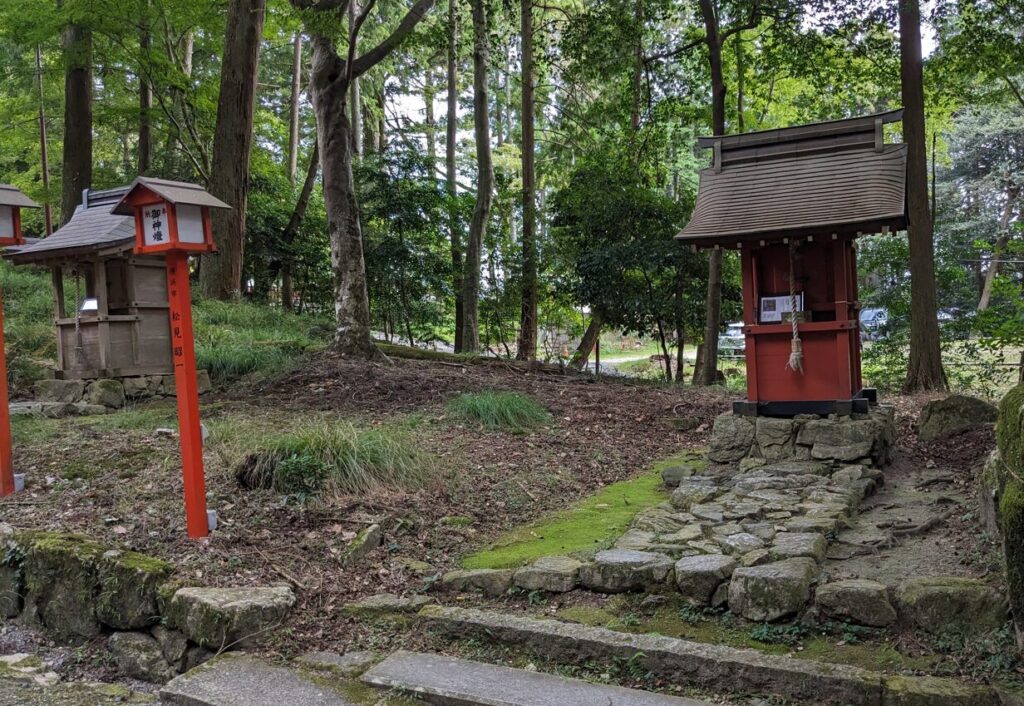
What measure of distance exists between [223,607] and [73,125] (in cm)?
1433

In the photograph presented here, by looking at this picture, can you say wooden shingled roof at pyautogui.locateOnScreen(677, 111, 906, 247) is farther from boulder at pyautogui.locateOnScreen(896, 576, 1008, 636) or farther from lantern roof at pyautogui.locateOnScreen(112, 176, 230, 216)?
lantern roof at pyautogui.locateOnScreen(112, 176, 230, 216)

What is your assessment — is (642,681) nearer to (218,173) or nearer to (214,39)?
(218,173)

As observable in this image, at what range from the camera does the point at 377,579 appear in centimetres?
462

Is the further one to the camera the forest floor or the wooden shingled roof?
the wooden shingled roof

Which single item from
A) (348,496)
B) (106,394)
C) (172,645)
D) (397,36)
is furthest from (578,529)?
(397,36)

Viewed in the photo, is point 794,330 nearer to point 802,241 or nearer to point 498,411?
point 802,241

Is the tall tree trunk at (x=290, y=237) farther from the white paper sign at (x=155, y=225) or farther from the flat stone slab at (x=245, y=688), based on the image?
the flat stone slab at (x=245, y=688)

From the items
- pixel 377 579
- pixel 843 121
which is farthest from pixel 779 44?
pixel 377 579

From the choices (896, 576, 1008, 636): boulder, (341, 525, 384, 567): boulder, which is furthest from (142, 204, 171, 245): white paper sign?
(896, 576, 1008, 636): boulder

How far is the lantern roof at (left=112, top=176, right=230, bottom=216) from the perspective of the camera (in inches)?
178

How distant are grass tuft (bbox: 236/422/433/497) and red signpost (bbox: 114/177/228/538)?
28.2 inches

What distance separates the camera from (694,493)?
584 cm

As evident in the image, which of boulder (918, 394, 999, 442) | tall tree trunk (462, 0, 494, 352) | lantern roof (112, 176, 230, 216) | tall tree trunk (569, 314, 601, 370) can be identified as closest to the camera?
lantern roof (112, 176, 230, 216)

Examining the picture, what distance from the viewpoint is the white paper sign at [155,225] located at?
4.67m
